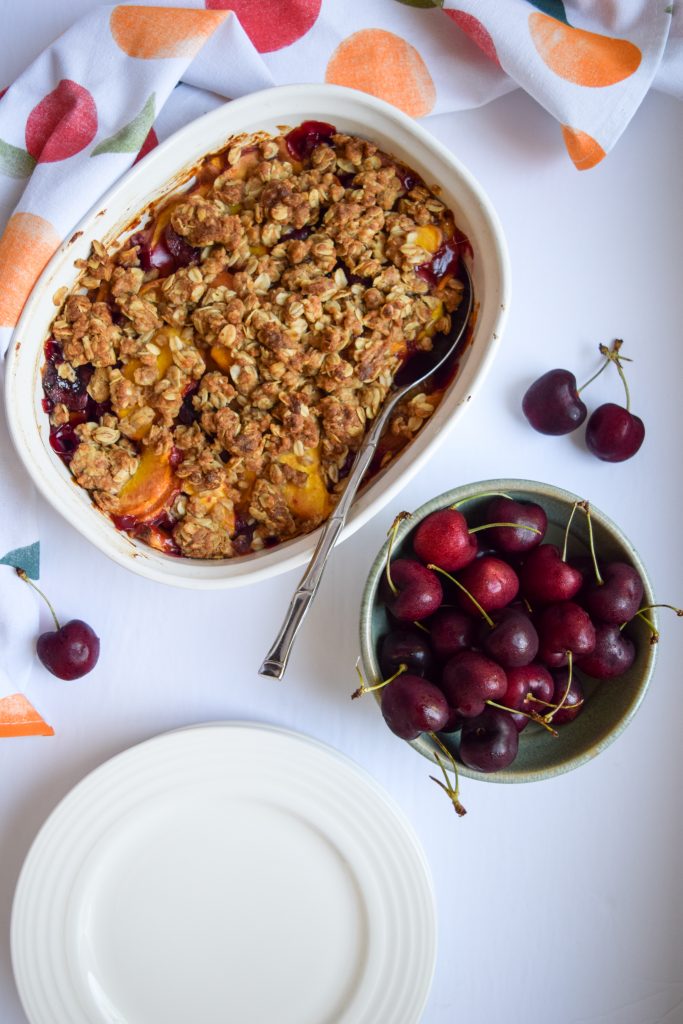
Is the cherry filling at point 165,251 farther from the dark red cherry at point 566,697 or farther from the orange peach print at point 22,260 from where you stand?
the dark red cherry at point 566,697

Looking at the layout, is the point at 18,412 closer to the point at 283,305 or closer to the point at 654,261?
the point at 283,305

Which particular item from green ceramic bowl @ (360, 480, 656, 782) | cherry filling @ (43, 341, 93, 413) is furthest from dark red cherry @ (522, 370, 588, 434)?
cherry filling @ (43, 341, 93, 413)

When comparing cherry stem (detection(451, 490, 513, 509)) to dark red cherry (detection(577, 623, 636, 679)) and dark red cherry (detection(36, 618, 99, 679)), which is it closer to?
dark red cherry (detection(577, 623, 636, 679))

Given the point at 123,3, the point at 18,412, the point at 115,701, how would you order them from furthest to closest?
the point at 115,701, the point at 123,3, the point at 18,412

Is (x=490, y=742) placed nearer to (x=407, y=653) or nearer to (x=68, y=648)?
(x=407, y=653)

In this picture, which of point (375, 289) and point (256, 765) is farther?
point (256, 765)

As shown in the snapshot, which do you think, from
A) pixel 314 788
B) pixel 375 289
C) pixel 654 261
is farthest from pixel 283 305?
pixel 314 788
